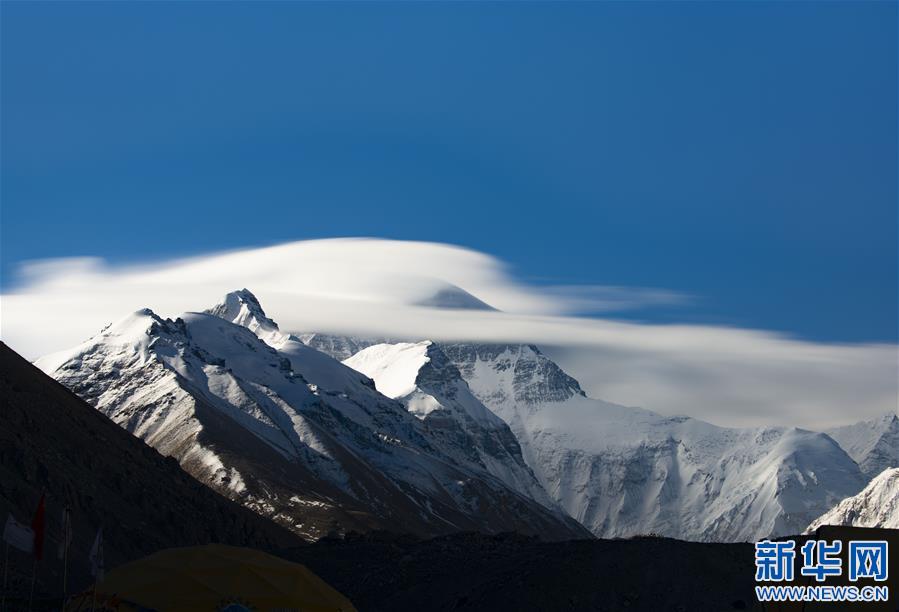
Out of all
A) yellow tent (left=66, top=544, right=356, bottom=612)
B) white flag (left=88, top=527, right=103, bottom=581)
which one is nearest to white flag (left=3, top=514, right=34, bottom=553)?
white flag (left=88, top=527, right=103, bottom=581)

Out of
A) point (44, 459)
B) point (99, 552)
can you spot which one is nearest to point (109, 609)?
point (99, 552)

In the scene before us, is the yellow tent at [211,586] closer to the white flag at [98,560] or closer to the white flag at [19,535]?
the white flag at [98,560]

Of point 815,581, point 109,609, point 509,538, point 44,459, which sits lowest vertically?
point 109,609

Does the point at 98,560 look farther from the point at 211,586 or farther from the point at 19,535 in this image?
the point at 211,586

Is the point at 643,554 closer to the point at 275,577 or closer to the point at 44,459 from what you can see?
the point at 275,577

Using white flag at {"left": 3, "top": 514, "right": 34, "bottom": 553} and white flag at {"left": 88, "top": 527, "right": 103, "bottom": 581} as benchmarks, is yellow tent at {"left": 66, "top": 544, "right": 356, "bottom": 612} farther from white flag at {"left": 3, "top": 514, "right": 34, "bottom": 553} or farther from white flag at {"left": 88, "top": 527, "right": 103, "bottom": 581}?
white flag at {"left": 3, "top": 514, "right": 34, "bottom": 553}

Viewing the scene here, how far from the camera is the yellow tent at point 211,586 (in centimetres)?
10006

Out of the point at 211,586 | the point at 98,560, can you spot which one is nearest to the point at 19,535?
the point at 98,560

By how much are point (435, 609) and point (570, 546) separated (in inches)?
456

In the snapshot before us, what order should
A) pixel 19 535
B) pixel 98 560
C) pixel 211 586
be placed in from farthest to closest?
pixel 211 586
pixel 98 560
pixel 19 535

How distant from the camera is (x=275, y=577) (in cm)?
10444

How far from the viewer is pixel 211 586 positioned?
4023 inches

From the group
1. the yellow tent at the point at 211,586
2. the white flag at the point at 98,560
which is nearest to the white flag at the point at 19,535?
the white flag at the point at 98,560

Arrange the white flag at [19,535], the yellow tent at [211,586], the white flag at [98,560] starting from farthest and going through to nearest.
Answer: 1. the yellow tent at [211,586]
2. the white flag at [98,560]
3. the white flag at [19,535]
